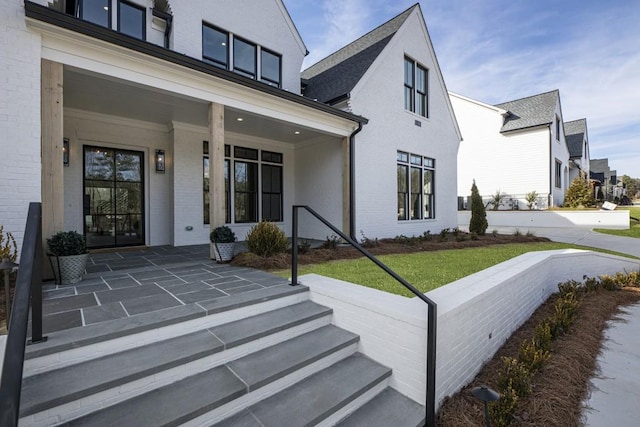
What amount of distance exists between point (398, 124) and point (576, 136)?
2611cm

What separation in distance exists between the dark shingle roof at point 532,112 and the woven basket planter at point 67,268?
2305cm

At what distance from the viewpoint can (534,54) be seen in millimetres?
13828

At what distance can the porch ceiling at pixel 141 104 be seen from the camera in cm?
520

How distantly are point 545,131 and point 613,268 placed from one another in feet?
48.7

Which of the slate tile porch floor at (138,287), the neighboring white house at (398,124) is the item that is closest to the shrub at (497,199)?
the neighboring white house at (398,124)

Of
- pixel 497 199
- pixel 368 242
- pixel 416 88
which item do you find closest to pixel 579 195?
pixel 497 199

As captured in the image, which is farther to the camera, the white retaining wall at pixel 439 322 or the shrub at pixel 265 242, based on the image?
the shrub at pixel 265 242

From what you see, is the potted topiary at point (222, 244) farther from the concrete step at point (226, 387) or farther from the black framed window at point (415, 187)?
the black framed window at point (415, 187)

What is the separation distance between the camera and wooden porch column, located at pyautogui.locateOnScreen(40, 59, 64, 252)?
12.9 feet

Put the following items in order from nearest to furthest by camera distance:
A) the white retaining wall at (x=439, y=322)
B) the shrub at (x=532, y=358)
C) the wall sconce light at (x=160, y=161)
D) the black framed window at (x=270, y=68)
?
the white retaining wall at (x=439, y=322) < the shrub at (x=532, y=358) < the wall sconce light at (x=160, y=161) < the black framed window at (x=270, y=68)

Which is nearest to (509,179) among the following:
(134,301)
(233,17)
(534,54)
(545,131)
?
(545,131)

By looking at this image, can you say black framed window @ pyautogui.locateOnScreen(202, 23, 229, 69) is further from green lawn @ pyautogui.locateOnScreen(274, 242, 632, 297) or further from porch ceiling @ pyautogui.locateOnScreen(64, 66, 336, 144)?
green lawn @ pyautogui.locateOnScreen(274, 242, 632, 297)

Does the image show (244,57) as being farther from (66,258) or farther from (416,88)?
(66,258)

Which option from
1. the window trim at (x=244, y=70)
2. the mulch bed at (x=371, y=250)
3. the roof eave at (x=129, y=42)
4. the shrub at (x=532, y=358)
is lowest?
the shrub at (x=532, y=358)
